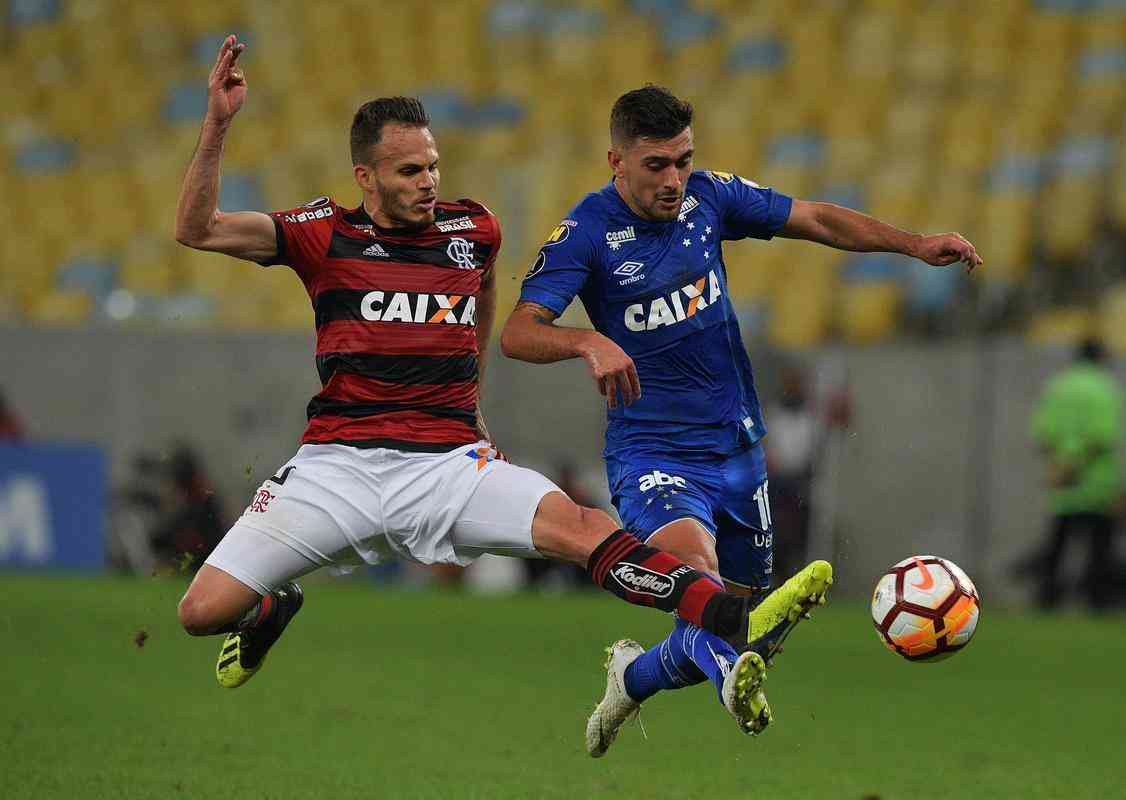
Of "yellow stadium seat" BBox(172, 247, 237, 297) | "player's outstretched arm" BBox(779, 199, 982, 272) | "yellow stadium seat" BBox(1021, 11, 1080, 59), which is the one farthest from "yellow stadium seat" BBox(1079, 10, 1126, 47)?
"player's outstretched arm" BBox(779, 199, 982, 272)

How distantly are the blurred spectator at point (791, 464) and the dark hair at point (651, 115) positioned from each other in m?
8.77

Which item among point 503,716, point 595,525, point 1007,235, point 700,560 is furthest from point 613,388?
point 1007,235

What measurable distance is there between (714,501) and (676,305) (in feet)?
2.47

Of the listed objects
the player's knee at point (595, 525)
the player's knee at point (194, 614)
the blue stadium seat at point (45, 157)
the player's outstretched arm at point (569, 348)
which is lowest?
the player's knee at point (194, 614)

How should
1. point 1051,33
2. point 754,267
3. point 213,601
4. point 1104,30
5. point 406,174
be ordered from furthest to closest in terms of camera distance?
point 1051,33 < point 1104,30 < point 754,267 < point 406,174 < point 213,601

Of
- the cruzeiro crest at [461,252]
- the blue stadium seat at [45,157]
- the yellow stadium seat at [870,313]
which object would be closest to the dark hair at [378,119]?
the cruzeiro crest at [461,252]

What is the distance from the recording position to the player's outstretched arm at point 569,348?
5.64 meters

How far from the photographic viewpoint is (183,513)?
16203mm

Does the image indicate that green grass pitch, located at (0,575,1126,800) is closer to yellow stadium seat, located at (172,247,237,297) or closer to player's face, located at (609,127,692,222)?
player's face, located at (609,127,692,222)

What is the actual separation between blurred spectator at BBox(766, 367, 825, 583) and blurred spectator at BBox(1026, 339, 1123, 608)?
6.72 feet

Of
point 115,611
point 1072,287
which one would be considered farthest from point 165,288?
point 1072,287

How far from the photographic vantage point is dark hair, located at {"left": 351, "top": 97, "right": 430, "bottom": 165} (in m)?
6.39

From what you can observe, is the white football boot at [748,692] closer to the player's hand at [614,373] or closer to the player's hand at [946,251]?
the player's hand at [614,373]

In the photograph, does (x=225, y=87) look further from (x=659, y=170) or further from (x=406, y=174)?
(x=659, y=170)
